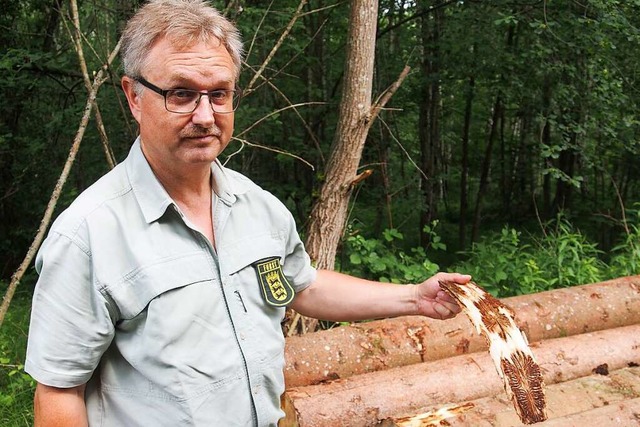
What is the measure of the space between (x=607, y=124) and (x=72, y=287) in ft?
21.7

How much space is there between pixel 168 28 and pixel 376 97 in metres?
7.84

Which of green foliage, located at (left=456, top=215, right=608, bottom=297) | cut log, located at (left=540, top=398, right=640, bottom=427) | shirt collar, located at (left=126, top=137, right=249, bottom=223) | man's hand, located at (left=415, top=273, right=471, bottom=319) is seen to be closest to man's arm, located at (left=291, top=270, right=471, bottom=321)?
man's hand, located at (left=415, top=273, right=471, bottom=319)

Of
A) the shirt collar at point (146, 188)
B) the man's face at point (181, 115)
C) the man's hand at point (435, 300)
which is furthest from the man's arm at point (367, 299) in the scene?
the man's face at point (181, 115)

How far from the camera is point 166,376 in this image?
1416mm

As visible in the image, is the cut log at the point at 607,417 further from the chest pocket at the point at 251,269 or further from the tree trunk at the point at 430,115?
the tree trunk at the point at 430,115

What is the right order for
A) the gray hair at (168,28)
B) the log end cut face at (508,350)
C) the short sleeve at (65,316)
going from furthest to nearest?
1. the log end cut face at (508,350)
2. the gray hair at (168,28)
3. the short sleeve at (65,316)

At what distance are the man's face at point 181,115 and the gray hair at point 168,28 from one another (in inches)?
0.7

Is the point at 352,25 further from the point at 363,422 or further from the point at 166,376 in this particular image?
the point at 166,376

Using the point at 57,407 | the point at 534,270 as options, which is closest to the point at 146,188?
the point at 57,407

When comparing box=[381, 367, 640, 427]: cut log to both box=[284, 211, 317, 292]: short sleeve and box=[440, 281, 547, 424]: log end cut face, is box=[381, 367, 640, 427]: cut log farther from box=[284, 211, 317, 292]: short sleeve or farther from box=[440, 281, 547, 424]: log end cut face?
box=[284, 211, 317, 292]: short sleeve

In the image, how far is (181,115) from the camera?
4.83 feet

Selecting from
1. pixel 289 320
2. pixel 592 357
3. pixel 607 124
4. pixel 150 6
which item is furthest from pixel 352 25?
pixel 607 124

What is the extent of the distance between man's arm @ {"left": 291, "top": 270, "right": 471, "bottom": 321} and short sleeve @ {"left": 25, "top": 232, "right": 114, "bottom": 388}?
776mm

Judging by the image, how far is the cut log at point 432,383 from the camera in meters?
2.73
